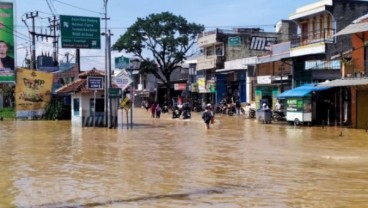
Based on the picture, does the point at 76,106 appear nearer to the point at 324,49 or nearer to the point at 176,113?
the point at 176,113

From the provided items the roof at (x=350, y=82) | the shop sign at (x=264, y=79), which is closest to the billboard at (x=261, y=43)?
the shop sign at (x=264, y=79)

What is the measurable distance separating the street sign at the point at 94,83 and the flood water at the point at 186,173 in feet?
34.7

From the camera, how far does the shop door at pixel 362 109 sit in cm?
3072

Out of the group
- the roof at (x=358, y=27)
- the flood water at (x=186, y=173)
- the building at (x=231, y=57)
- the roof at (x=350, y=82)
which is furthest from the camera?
the building at (x=231, y=57)

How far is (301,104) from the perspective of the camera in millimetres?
33250

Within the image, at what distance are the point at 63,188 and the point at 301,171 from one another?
6.25 m

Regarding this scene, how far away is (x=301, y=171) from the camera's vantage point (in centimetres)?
1415

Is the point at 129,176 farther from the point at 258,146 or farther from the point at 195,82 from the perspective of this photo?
the point at 195,82

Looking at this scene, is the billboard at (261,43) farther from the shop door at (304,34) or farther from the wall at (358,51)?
the wall at (358,51)

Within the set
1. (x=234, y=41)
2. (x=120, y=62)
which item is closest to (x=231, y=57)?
(x=234, y=41)

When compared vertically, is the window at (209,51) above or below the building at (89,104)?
above

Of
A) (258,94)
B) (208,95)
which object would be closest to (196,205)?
(258,94)

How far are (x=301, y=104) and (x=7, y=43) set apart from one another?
28980 millimetres

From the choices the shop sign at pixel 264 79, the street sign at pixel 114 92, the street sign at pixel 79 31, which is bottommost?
the street sign at pixel 114 92
